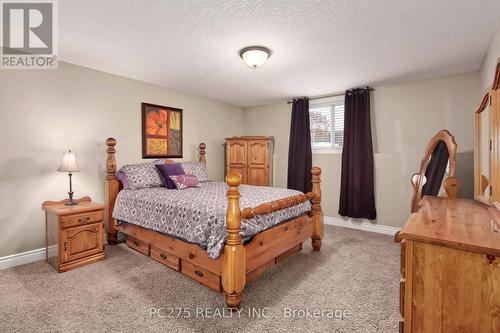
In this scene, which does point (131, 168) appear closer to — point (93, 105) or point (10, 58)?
point (93, 105)

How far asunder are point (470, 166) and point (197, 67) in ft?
12.6

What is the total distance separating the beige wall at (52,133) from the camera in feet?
8.92

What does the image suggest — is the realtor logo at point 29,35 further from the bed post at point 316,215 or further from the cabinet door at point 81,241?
the bed post at point 316,215

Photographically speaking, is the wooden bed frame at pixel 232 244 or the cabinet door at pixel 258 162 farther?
the cabinet door at pixel 258 162

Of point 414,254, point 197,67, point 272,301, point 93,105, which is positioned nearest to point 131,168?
point 93,105

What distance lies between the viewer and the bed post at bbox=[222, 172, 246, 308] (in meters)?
1.97

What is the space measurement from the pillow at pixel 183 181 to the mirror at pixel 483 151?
10.2ft

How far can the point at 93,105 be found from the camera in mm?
3355

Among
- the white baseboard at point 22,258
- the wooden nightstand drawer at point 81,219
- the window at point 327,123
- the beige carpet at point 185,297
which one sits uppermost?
the window at point 327,123

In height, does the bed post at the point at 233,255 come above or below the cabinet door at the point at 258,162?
below

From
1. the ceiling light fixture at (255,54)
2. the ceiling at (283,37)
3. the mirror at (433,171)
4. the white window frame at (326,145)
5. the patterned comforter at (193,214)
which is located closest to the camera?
the ceiling at (283,37)

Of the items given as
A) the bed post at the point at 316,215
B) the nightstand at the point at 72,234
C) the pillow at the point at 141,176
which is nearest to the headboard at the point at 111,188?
the pillow at the point at 141,176

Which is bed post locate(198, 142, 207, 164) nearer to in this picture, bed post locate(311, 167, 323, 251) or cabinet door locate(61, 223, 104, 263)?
cabinet door locate(61, 223, 104, 263)

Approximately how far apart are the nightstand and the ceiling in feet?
5.73
